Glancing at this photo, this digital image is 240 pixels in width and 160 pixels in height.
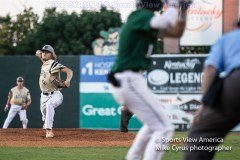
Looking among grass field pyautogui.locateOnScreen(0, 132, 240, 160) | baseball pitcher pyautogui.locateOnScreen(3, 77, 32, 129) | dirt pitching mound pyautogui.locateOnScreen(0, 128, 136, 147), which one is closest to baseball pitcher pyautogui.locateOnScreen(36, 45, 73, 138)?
dirt pitching mound pyautogui.locateOnScreen(0, 128, 136, 147)

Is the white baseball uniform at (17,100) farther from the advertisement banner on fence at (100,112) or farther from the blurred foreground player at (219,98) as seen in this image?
the blurred foreground player at (219,98)

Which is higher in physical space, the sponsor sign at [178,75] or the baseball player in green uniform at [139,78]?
the baseball player in green uniform at [139,78]

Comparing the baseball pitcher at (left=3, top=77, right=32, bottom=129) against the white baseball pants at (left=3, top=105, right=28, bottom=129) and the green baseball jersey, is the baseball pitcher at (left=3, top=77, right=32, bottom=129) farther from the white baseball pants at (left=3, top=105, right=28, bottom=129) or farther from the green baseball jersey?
the green baseball jersey

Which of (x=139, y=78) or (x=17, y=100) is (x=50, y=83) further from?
(x=17, y=100)

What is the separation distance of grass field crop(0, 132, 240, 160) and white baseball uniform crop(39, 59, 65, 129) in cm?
241

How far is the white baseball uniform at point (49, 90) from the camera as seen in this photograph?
14.6 meters

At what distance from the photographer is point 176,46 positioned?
2538cm

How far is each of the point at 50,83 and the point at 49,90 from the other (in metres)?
0.17

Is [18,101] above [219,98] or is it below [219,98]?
A: below

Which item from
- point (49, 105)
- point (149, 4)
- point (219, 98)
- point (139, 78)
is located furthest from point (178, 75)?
point (219, 98)

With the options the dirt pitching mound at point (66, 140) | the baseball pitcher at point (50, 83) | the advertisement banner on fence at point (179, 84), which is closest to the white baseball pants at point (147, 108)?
the dirt pitching mound at point (66, 140)

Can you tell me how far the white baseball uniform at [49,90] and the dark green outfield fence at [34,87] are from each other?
8.75 meters

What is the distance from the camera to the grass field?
10445 millimetres

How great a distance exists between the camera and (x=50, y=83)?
14797 mm
